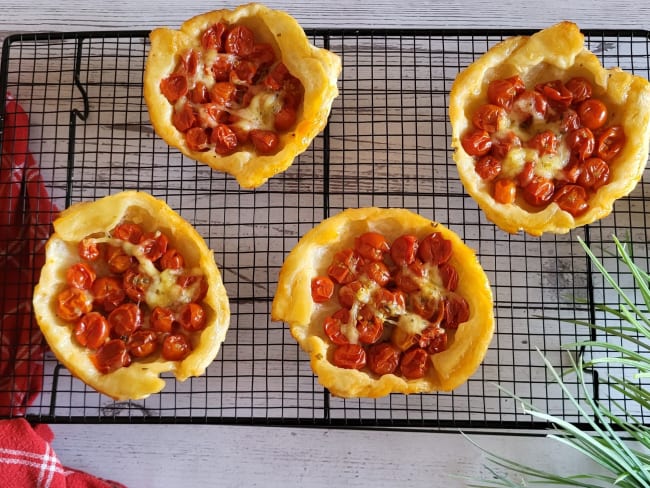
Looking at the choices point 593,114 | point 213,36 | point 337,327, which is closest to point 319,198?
point 337,327

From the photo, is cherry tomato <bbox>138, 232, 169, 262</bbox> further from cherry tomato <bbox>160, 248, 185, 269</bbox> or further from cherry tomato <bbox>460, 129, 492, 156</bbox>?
cherry tomato <bbox>460, 129, 492, 156</bbox>

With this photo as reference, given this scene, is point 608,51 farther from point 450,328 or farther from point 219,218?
point 219,218

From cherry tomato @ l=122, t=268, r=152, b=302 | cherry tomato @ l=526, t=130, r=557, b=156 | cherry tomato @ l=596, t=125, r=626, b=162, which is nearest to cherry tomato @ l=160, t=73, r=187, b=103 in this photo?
cherry tomato @ l=122, t=268, r=152, b=302

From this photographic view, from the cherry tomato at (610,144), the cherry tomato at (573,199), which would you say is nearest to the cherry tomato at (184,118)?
the cherry tomato at (573,199)

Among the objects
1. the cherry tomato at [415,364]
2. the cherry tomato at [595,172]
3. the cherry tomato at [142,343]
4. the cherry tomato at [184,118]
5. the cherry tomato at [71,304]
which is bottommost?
the cherry tomato at [415,364]

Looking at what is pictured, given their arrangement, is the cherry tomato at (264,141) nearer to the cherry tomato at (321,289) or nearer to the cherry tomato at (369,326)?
the cherry tomato at (321,289)

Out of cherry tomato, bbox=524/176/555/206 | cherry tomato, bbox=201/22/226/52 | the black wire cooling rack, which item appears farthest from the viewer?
the black wire cooling rack
